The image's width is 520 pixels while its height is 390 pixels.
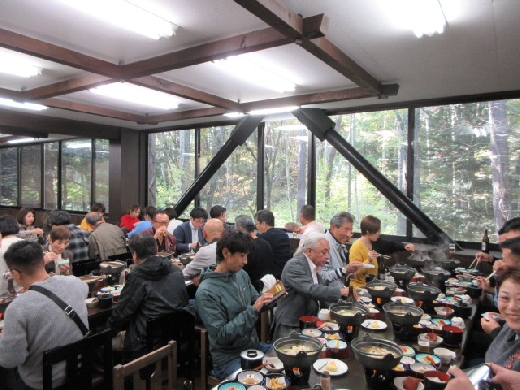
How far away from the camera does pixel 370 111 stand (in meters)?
6.09

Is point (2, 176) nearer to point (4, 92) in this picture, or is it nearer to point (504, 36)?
point (4, 92)

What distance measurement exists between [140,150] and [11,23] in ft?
19.5

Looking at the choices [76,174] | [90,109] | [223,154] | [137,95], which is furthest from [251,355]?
[76,174]

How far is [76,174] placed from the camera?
401 inches

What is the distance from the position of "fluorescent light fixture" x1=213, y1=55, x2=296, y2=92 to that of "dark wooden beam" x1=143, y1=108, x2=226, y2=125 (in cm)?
157

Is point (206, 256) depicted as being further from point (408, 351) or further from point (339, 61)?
point (339, 61)

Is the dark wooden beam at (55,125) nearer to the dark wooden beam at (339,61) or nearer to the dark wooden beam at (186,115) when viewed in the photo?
the dark wooden beam at (186,115)

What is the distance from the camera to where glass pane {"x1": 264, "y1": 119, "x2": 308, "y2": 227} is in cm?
686

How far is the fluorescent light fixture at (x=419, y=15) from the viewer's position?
2.65 meters

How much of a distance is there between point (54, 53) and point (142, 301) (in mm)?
2513

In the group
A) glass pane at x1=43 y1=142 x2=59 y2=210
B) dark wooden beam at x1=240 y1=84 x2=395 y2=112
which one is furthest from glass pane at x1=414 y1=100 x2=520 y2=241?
glass pane at x1=43 y1=142 x2=59 y2=210

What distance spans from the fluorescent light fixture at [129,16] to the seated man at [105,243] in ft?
9.92

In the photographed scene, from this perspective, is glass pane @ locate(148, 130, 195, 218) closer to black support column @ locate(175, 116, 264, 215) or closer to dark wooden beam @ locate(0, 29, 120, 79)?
black support column @ locate(175, 116, 264, 215)

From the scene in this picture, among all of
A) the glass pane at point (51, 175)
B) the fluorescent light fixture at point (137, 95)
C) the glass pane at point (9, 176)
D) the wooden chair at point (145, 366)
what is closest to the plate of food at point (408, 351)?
the wooden chair at point (145, 366)
